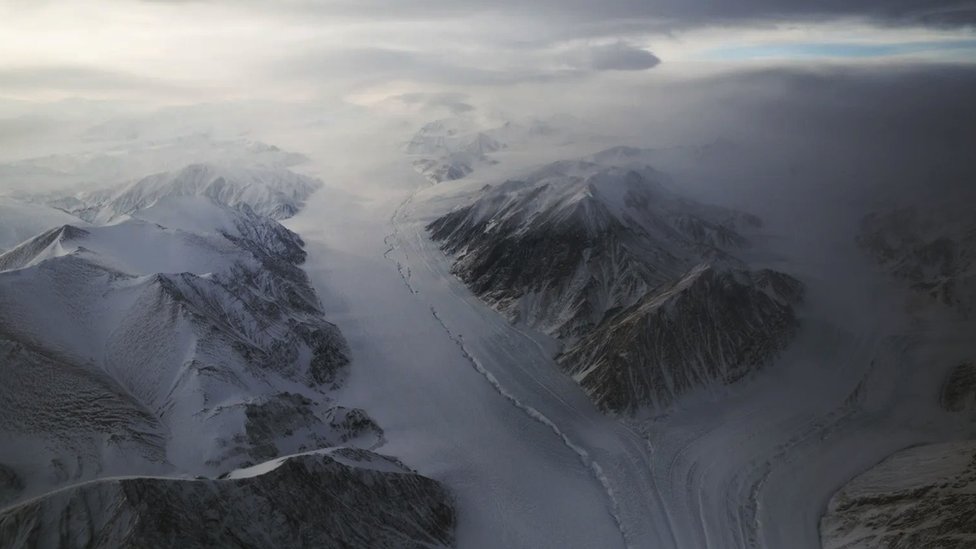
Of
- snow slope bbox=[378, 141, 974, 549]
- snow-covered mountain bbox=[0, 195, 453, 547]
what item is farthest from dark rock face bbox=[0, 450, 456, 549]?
snow slope bbox=[378, 141, 974, 549]

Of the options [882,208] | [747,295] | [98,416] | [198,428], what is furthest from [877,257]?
[98,416]

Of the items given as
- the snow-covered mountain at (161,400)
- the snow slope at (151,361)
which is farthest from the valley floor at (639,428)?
the snow slope at (151,361)

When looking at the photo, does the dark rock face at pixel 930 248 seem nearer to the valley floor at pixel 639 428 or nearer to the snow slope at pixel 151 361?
the valley floor at pixel 639 428

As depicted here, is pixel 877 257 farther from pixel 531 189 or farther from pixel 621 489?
pixel 621 489

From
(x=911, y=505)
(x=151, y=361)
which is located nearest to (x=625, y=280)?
(x=911, y=505)

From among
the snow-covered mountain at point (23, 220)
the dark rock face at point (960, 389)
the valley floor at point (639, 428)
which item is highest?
the snow-covered mountain at point (23, 220)

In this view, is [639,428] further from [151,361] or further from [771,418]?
[151,361]
